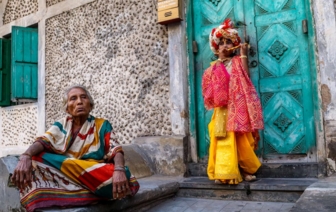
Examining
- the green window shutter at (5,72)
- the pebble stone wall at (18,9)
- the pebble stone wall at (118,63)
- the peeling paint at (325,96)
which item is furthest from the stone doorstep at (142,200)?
the pebble stone wall at (18,9)

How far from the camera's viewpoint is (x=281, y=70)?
3990mm

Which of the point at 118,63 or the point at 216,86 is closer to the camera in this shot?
the point at 216,86

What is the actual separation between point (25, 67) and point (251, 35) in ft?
15.0

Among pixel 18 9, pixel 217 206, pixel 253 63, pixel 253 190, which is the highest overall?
pixel 18 9

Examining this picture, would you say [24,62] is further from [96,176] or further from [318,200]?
[318,200]

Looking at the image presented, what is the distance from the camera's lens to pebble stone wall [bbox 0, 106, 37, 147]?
257 inches

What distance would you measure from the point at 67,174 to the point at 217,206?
1.51 m

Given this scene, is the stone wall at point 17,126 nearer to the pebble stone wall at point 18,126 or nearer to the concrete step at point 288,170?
the pebble stone wall at point 18,126

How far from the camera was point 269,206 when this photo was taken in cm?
304

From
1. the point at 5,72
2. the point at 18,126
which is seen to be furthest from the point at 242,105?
the point at 5,72

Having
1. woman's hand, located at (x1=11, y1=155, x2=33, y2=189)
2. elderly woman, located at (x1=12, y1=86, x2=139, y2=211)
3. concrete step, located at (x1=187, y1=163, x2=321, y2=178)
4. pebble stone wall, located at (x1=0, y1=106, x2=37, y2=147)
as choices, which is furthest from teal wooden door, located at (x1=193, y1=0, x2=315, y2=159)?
pebble stone wall, located at (x1=0, y1=106, x2=37, y2=147)

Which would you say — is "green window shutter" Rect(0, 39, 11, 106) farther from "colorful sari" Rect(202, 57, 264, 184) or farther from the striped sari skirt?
the striped sari skirt

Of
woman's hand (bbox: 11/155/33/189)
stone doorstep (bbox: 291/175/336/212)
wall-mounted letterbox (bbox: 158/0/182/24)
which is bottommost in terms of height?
stone doorstep (bbox: 291/175/336/212)

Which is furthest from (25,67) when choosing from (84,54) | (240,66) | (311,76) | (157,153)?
(311,76)
